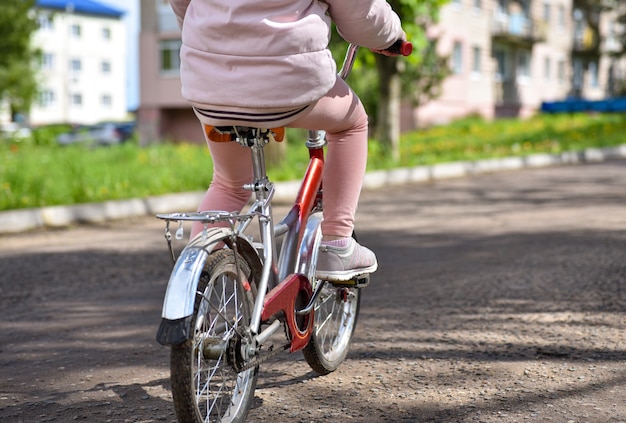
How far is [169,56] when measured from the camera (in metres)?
38.5

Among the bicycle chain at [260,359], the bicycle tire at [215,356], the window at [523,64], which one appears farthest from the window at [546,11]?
the bicycle tire at [215,356]

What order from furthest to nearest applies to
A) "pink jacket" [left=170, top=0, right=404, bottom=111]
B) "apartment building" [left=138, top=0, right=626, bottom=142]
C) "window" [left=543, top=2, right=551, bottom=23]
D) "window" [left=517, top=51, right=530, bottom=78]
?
"window" [left=543, top=2, right=551, bottom=23] < "window" [left=517, top=51, right=530, bottom=78] < "apartment building" [left=138, top=0, right=626, bottom=142] < "pink jacket" [left=170, top=0, right=404, bottom=111]

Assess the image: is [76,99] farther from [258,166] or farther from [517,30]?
[258,166]

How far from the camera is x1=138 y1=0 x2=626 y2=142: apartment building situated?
37156 millimetres

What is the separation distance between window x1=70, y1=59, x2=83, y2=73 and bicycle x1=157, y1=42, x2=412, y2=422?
282 feet

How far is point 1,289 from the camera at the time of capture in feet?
18.5

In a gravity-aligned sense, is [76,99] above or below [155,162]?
above

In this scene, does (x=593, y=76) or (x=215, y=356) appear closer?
(x=215, y=356)

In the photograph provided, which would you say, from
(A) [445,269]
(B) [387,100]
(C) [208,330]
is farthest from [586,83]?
(C) [208,330]

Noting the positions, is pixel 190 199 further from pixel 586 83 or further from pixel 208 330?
pixel 586 83

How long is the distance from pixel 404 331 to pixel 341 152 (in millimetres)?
1307

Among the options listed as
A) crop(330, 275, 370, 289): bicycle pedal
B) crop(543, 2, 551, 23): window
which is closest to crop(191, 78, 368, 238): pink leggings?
crop(330, 275, 370, 289): bicycle pedal

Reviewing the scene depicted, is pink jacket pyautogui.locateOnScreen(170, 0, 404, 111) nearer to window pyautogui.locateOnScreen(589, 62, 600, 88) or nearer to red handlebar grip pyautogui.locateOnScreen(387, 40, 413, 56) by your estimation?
red handlebar grip pyautogui.locateOnScreen(387, 40, 413, 56)

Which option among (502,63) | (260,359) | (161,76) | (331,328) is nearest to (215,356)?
(260,359)
